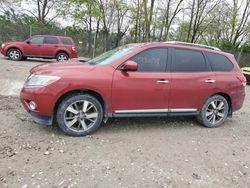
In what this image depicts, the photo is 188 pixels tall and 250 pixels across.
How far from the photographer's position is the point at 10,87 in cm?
717

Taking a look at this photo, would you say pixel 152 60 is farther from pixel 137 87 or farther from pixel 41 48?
pixel 41 48

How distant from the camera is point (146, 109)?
4.72 metres

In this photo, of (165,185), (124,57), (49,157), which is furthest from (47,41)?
(165,185)

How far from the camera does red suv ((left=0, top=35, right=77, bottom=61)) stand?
46.5 feet

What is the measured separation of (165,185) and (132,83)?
1.88 meters

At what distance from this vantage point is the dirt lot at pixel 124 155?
3.24m

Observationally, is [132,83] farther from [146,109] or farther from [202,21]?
[202,21]

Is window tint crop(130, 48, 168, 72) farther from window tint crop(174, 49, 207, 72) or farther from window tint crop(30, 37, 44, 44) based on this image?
window tint crop(30, 37, 44, 44)

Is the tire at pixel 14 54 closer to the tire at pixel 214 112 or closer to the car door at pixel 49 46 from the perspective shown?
the car door at pixel 49 46

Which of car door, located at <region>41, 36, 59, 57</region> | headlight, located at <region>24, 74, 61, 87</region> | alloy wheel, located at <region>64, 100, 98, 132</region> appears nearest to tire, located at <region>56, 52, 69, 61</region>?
car door, located at <region>41, 36, 59, 57</region>

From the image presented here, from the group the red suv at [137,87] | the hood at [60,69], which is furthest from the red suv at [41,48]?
the hood at [60,69]

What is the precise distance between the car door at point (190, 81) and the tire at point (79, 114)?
147 centimetres

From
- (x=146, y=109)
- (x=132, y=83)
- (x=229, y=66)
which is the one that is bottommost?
(x=146, y=109)

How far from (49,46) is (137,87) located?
1120 centimetres
